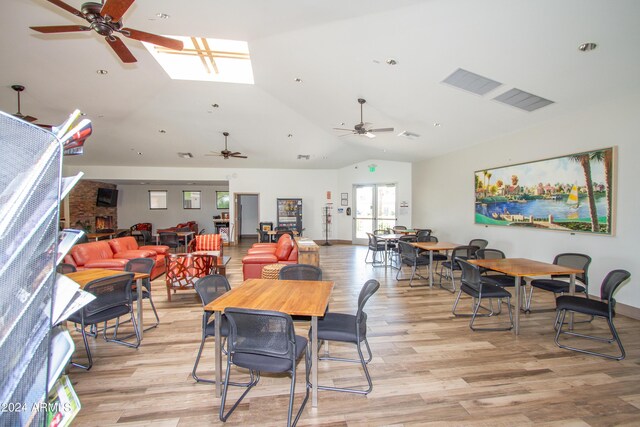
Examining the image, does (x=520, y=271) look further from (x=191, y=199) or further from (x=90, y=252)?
(x=191, y=199)

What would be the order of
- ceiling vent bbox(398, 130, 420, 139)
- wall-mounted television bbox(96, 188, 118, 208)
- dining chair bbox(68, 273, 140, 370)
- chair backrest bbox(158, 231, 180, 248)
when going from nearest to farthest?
1. dining chair bbox(68, 273, 140, 370)
2. ceiling vent bbox(398, 130, 420, 139)
3. chair backrest bbox(158, 231, 180, 248)
4. wall-mounted television bbox(96, 188, 118, 208)

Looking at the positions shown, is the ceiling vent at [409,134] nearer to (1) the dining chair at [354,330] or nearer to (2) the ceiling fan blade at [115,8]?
(1) the dining chair at [354,330]

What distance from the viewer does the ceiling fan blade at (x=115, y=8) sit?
224 centimetres

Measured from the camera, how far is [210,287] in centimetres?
249

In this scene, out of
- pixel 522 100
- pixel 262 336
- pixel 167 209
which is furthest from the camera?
pixel 167 209

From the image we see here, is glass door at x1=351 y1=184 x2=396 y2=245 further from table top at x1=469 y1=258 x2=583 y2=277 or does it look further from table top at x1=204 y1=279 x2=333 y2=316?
table top at x1=204 y1=279 x2=333 y2=316

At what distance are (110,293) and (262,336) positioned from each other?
2.01m

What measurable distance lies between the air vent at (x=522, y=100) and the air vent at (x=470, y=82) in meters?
0.32

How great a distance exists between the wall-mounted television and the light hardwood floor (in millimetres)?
9776

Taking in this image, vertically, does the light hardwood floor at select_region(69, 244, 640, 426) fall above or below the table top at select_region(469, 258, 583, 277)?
below

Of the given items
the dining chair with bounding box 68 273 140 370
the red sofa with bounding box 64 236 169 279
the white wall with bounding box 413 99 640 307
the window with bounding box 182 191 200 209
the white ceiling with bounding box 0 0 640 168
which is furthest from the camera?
the window with bounding box 182 191 200 209

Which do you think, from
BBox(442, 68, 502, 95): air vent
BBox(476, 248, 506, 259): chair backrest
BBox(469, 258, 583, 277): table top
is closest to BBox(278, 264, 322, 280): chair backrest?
BBox(469, 258, 583, 277): table top

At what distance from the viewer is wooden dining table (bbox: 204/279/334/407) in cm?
201

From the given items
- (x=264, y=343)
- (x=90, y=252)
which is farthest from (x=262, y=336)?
(x=90, y=252)
